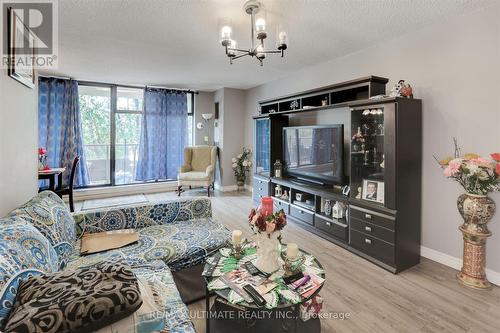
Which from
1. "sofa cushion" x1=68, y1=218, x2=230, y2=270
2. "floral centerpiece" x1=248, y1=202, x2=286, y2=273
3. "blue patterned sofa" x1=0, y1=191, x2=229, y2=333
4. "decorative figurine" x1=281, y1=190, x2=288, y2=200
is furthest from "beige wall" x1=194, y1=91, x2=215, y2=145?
"floral centerpiece" x1=248, y1=202, x2=286, y2=273

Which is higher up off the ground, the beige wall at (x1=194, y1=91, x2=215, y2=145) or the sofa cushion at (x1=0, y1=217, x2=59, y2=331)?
the beige wall at (x1=194, y1=91, x2=215, y2=145)

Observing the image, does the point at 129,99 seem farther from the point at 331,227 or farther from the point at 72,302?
the point at 72,302

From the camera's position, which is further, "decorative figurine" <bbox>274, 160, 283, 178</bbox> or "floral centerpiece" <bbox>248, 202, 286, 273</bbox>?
"decorative figurine" <bbox>274, 160, 283, 178</bbox>

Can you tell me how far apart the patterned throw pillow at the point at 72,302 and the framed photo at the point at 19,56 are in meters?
1.63

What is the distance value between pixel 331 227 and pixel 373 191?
74 centimetres

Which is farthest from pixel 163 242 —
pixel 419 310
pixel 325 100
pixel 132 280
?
pixel 325 100

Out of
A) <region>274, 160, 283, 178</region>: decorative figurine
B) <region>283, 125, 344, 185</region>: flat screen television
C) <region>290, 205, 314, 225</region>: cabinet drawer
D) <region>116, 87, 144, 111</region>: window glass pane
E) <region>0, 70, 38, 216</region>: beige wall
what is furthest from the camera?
<region>116, 87, 144, 111</region>: window glass pane

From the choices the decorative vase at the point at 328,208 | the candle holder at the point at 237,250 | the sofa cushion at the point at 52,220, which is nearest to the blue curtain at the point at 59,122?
the sofa cushion at the point at 52,220

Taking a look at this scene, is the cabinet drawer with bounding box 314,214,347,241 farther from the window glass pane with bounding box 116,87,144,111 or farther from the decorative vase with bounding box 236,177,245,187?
the window glass pane with bounding box 116,87,144,111

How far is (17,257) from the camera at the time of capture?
3.96ft

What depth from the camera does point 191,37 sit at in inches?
122

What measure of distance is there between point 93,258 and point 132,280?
878mm

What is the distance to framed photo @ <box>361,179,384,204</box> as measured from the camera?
8.96 feet

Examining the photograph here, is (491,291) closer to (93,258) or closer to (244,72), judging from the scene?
(93,258)
